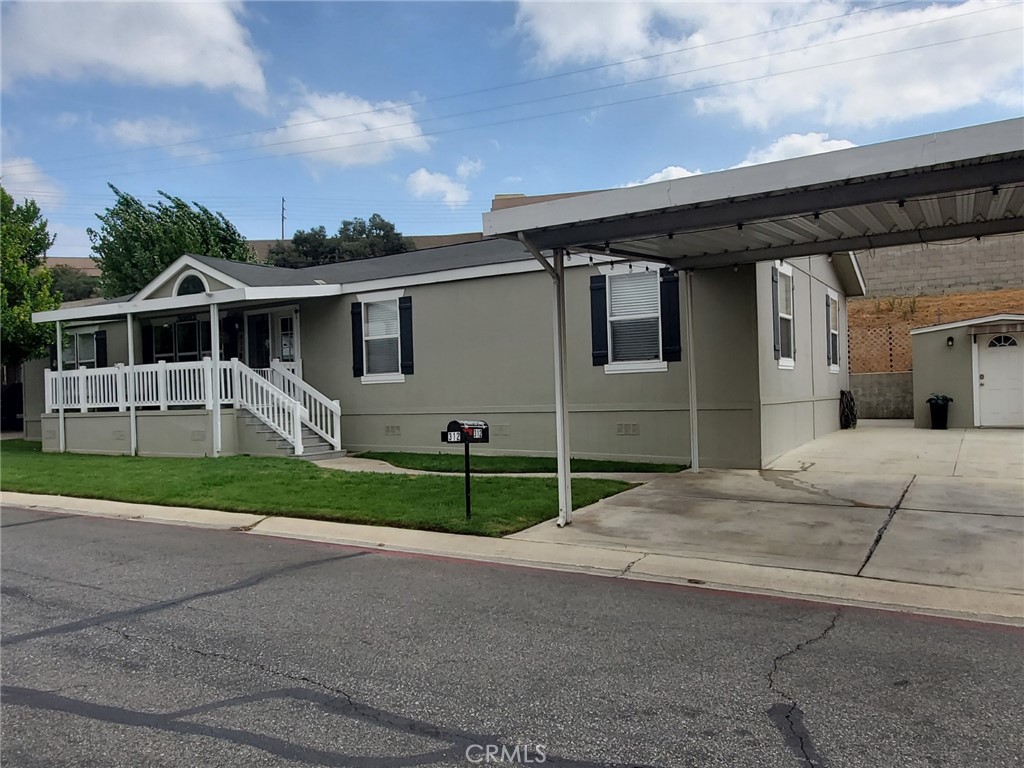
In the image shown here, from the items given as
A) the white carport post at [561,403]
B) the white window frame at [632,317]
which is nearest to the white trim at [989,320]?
the white window frame at [632,317]

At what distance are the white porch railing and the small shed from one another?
14.1 metres

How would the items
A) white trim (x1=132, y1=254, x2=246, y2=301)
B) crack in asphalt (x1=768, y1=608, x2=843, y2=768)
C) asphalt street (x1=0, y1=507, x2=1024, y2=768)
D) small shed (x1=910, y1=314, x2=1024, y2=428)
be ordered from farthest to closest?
small shed (x1=910, y1=314, x2=1024, y2=428) → white trim (x1=132, y1=254, x2=246, y2=301) → asphalt street (x1=0, y1=507, x2=1024, y2=768) → crack in asphalt (x1=768, y1=608, x2=843, y2=768)

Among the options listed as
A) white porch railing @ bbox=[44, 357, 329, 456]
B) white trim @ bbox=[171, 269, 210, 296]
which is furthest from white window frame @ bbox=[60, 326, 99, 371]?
white trim @ bbox=[171, 269, 210, 296]

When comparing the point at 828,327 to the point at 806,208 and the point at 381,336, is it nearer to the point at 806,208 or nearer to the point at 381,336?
the point at 381,336

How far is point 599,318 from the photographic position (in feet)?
41.8

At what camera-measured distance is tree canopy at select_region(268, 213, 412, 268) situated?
49.8 m

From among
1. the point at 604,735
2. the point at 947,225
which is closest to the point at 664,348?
the point at 947,225

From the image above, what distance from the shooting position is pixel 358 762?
10.6 feet

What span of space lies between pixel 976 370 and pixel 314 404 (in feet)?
49.7

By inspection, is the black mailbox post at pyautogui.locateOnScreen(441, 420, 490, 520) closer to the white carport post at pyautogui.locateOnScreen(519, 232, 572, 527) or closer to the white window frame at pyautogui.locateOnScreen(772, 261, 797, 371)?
the white carport post at pyautogui.locateOnScreen(519, 232, 572, 527)

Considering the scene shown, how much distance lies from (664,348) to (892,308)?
56.4 feet

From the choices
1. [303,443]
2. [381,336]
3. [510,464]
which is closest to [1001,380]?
[510,464]

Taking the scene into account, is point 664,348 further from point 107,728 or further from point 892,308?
point 892,308

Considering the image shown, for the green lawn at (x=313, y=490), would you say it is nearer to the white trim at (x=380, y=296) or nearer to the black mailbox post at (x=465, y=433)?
the black mailbox post at (x=465, y=433)
